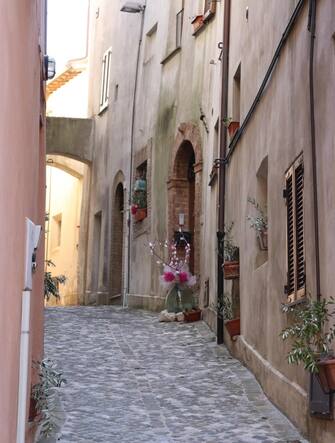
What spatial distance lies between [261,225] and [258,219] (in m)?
0.12

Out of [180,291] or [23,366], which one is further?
[180,291]

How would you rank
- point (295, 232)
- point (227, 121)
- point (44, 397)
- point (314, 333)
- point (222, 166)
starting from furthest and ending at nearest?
point (222, 166), point (227, 121), point (295, 232), point (44, 397), point (314, 333)

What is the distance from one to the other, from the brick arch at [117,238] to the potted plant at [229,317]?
10.5 metres

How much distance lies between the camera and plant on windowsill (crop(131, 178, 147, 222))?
18266 millimetres

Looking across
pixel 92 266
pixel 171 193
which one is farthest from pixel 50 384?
pixel 92 266

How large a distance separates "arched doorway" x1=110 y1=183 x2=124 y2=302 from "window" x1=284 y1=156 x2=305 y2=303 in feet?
47.3

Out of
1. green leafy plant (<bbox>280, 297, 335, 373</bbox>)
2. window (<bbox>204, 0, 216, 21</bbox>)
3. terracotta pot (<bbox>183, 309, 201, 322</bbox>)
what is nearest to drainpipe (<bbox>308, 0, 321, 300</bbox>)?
green leafy plant (<bbox>280, 297, 335, 373</bbox>)

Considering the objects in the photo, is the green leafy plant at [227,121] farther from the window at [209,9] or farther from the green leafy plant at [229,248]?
the window at [209,9]

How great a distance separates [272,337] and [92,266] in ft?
53.5

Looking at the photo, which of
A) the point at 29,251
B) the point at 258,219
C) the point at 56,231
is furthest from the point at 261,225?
the point at 56,231

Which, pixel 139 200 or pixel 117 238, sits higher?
pixel 139 200

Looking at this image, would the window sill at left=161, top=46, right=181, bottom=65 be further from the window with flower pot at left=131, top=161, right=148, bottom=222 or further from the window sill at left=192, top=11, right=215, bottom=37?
the window with flower pot at left=131, top=161, right=148, bottom=222

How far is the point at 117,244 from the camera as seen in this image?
70.6 ft

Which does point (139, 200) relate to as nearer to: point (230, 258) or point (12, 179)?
point (230, 258)
